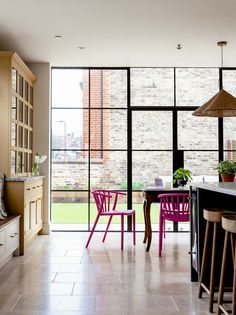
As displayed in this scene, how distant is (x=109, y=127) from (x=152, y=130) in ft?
2.48

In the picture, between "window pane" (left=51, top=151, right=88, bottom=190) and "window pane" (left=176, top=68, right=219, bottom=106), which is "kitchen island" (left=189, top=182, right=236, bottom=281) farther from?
"window pane" (left=176, top=68, right=219, bottom=106)

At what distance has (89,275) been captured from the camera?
3.82 meters

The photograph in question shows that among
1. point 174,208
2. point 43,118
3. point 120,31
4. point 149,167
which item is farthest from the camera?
point 149,167

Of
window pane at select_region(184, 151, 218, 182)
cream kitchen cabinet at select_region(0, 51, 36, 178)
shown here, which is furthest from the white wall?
window pane at select_region(184, 151, 218, 182)

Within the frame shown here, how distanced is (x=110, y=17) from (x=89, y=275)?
9.53 feet

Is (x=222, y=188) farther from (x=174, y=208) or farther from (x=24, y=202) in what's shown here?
(x=24, y=202)

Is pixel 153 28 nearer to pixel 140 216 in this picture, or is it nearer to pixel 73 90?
pixel 73 90

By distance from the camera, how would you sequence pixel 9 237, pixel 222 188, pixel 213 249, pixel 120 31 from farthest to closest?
pixel 120 31, pixel 9 237, pixel 213 249, pixel 222 188

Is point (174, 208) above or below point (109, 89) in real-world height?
below

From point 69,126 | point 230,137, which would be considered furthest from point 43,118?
point 230,137

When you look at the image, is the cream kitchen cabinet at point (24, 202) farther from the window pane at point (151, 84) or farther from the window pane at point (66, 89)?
the window pane at point (151, 84)

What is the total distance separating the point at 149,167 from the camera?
6.62m

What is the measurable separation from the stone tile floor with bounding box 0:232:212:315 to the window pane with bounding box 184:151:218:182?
1665 millimetres

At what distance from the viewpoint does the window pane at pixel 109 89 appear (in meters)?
6.62
